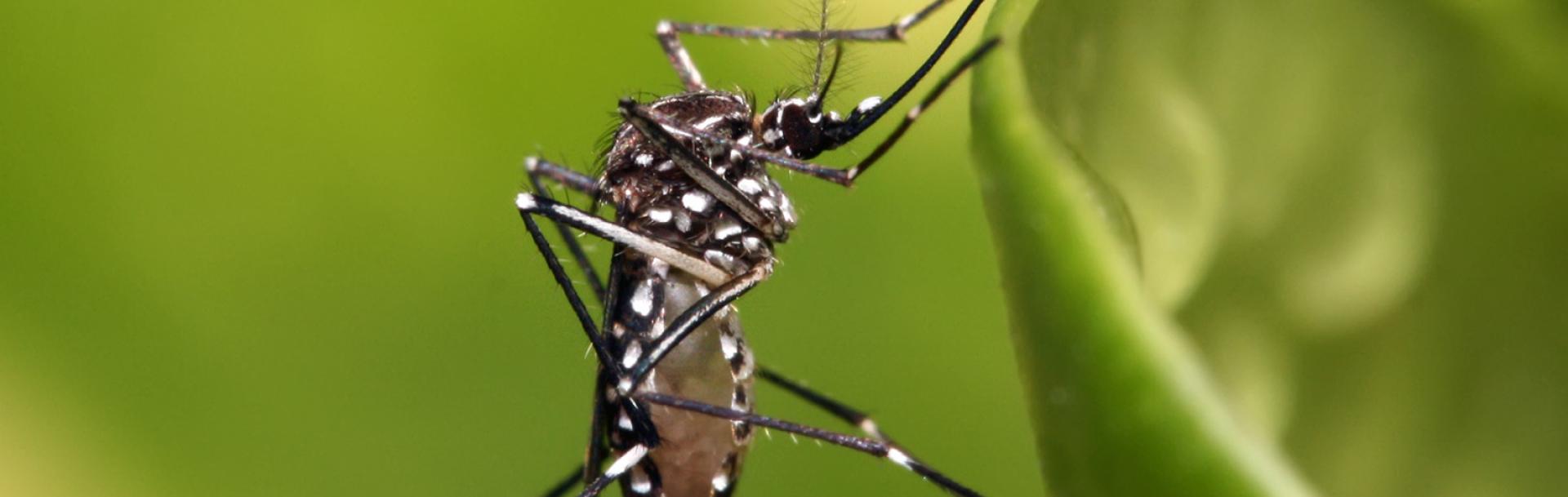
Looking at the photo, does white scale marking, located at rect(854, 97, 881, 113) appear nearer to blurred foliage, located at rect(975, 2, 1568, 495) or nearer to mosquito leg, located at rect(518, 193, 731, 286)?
mosquito leg, located at rect(518, 193, 731, 286)

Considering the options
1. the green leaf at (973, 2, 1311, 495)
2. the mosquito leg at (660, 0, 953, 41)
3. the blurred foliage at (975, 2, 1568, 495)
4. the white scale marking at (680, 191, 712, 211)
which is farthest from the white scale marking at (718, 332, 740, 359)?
the green leaf at (973, 2, 1311, 495)

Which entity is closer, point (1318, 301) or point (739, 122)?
point (1318, 301)

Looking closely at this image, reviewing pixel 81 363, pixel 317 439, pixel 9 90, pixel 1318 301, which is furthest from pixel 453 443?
pixel 1318 301

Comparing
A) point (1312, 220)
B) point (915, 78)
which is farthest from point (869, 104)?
point (1312, 220)

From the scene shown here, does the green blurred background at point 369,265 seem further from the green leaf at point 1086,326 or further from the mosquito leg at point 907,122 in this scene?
the green leaf at point 1086,326

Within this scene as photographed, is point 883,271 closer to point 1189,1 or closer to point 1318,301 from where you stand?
point 1318,301

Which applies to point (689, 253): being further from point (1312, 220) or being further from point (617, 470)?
point (1312, 220)

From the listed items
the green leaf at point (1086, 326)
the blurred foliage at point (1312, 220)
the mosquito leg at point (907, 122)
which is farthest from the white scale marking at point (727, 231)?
the green leaf at point (1086, 326)
